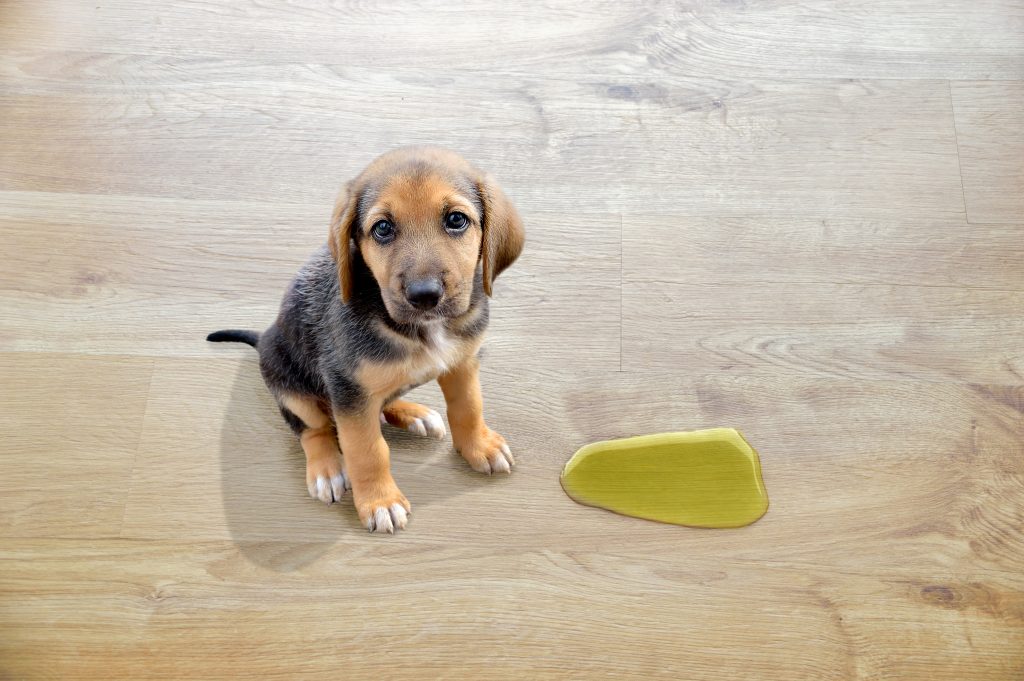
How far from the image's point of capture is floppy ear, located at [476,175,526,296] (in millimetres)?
2439

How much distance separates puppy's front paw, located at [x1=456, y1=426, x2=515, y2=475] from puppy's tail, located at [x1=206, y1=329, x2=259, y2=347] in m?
0.71

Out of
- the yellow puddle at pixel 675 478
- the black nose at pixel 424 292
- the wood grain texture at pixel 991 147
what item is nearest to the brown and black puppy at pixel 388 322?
the black nose at pixel 424 292

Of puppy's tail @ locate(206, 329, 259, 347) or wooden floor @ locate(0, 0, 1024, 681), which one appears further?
puppy's tail @ locate(206, 329, 259, 347)

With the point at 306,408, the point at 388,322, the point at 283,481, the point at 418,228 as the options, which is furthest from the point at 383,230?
the point at 283,481

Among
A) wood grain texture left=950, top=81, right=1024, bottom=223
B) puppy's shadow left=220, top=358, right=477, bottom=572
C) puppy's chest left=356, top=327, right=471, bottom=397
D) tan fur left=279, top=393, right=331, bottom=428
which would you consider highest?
wood grain texture left=950, top=81, right=1024, bottom=223

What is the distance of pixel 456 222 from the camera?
7.73ft

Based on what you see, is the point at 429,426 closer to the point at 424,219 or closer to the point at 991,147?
the point at 424,219

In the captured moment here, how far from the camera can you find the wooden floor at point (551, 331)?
9.09 ft

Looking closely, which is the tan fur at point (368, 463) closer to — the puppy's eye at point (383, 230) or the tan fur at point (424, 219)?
the tan fur at point (424, 219)

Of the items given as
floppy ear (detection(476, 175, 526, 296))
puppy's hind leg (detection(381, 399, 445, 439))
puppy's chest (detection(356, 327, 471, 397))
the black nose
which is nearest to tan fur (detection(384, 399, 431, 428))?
puppy's hind leg (detection(381, 399, 445, 439))

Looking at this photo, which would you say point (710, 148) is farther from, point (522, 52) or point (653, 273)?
point (522, 52)

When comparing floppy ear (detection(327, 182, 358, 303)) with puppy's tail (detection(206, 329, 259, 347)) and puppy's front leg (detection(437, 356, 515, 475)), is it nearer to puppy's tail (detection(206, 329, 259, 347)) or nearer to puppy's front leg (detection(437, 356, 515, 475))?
puppy's front leg (detection(437, 356, 515, 475))

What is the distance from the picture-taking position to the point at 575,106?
383 cm

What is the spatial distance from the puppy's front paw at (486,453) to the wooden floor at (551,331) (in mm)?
41
